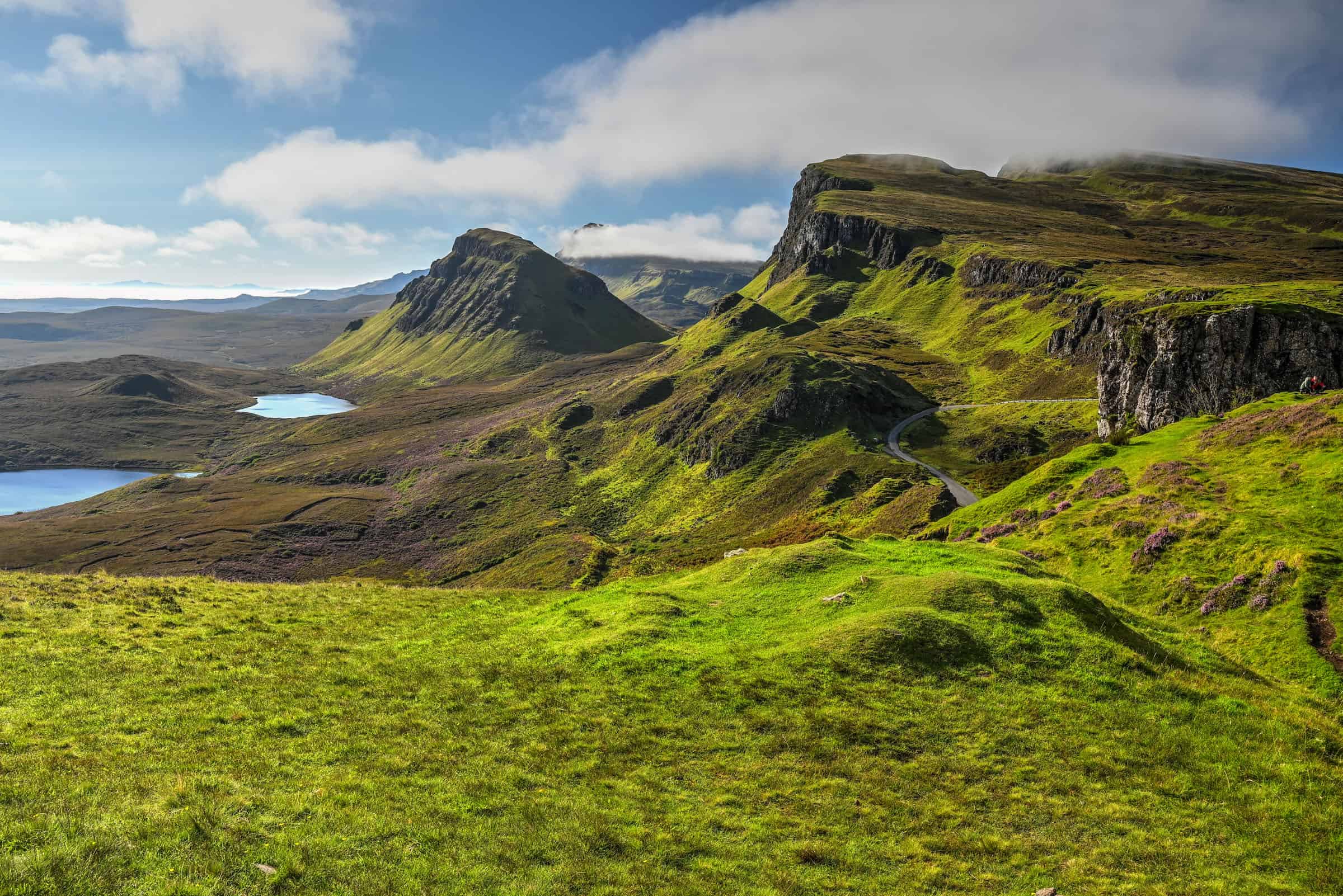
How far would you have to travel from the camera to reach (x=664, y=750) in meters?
18.6

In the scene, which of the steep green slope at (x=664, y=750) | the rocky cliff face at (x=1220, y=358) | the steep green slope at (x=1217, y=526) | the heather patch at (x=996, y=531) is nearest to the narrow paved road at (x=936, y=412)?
the rocky cliff face at (x=1220, y=358)

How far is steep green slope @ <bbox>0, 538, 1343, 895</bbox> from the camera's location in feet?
44.4

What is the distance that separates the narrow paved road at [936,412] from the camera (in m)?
79.8

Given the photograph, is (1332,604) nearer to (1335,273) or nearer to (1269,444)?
(1269,444)

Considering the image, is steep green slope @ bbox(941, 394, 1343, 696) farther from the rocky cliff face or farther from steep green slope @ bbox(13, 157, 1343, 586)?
the rocky cliff face

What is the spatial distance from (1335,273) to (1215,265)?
25.3 meters

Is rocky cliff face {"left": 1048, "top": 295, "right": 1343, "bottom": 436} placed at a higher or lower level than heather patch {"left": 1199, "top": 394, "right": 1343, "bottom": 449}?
higher

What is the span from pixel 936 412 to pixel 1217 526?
10124cm

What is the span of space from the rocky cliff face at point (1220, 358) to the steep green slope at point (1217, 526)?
26538 millimetres

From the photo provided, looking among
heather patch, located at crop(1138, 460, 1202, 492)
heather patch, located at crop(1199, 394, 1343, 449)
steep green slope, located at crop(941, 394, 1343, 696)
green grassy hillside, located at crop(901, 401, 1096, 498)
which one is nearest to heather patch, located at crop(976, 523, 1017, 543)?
steep green slope, located at crop(941, 394, 1343, 696)

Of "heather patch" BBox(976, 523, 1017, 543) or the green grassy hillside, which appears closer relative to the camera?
"heather patch" BBox(976, 523, 1017, 543)

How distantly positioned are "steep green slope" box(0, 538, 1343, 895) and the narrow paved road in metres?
53.2

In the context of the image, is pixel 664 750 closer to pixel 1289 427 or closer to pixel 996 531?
pixel 996 531

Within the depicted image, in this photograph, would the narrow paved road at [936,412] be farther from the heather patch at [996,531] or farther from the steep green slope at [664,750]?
the steep green slope at [664,750]
